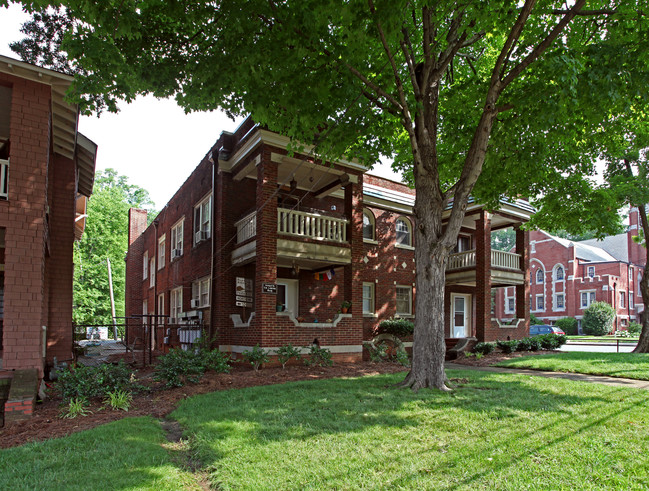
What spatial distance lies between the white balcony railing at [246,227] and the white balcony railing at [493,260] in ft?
35.2

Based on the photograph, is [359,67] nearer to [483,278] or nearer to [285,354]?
[285,354]

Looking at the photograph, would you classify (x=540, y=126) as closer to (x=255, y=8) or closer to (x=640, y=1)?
(x=640, y=1)

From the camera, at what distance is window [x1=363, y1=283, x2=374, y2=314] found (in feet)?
60.6

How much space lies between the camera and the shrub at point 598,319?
43.2 meters

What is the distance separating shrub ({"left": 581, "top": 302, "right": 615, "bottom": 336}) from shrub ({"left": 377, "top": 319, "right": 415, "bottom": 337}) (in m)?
34.2

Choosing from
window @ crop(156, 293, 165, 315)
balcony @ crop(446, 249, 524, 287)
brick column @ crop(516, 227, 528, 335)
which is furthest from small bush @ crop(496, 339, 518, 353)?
window @ crop(156, 293, 165, 315)

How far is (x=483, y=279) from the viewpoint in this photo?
19.3 m

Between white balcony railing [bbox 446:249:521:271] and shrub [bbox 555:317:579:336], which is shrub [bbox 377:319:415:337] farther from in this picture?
shrub [bbox 555:317:579:336]

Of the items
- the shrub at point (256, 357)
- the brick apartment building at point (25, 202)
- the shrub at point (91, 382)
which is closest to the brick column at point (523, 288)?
the shrub at point (256, 357)

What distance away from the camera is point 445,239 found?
880 centimetres

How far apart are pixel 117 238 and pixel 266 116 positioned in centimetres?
3492

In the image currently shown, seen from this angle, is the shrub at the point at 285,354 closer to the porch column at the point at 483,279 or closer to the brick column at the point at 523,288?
the porch column at the point at 483,279

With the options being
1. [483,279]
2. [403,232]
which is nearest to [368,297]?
[403,232]

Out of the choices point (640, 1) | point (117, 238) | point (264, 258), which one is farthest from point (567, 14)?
point (117, 238)
